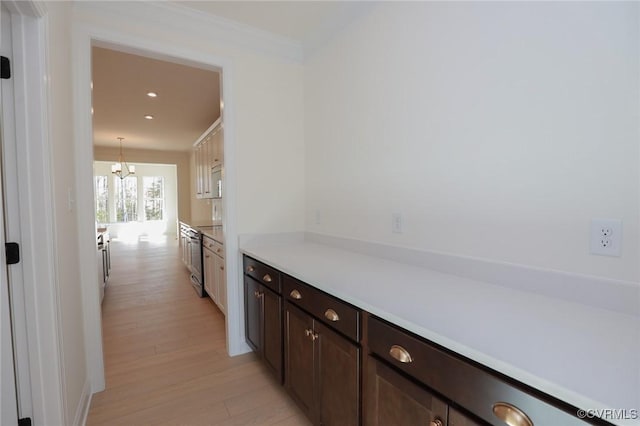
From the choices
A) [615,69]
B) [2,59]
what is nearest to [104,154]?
[2,59]

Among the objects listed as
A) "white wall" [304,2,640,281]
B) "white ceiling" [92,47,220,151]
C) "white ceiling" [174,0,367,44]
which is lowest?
"white wall" [304,2,640,281]

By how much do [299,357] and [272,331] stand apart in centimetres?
36

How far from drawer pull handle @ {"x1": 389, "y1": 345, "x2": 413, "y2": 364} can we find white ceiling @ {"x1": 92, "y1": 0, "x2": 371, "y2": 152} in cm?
207

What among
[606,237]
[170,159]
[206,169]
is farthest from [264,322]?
[170,159]

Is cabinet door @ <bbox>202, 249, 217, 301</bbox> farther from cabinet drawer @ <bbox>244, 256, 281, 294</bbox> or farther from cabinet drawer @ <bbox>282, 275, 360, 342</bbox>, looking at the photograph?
cabinet drawer @ <bbox>282, 275, 360, 342</bbox>

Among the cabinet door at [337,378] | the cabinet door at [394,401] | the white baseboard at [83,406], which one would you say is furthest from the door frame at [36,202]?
the cabinet door at [394,401]

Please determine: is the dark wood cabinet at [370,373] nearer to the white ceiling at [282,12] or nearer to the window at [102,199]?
the white ceiling at [282,12]

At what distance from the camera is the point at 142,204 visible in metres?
10.7

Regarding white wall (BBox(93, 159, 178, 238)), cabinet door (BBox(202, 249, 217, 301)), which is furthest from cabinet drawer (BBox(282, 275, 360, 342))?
white wall (BBox(93, 159, 178, 238))

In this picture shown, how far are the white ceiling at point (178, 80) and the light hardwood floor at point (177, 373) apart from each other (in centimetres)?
231

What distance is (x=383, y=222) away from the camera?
190 cm

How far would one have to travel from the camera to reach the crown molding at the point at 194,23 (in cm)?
196

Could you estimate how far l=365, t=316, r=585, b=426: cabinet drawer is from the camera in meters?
0.66

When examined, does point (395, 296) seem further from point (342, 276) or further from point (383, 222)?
point (383, 222)
